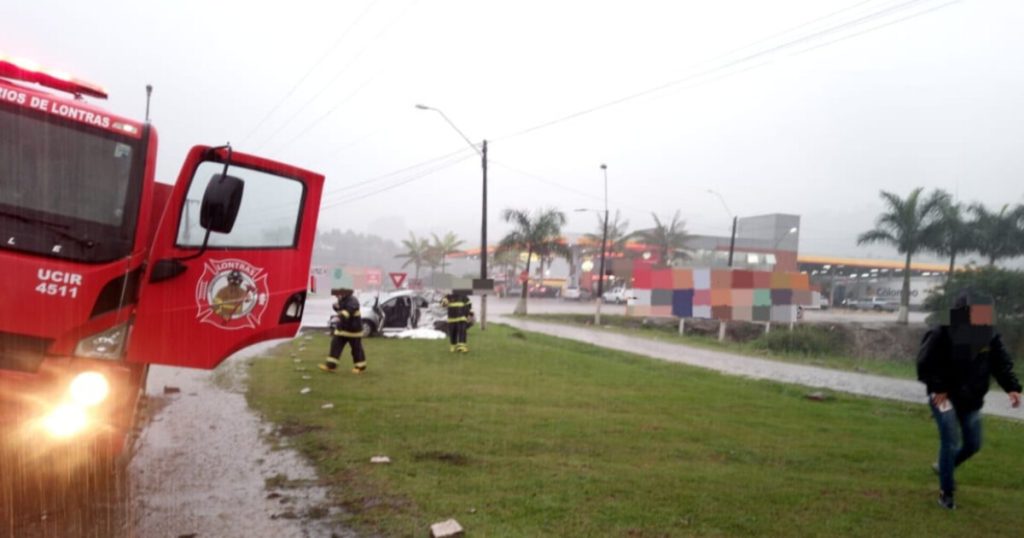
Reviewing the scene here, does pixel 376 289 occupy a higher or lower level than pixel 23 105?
lower

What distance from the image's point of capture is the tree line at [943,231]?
70.7ft

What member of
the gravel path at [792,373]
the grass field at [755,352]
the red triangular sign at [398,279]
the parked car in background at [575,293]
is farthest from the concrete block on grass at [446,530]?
the parked car in background at [575,293]

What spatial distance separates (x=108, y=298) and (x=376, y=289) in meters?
17.2

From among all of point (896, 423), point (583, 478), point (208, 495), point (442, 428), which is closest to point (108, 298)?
point (208, 495)

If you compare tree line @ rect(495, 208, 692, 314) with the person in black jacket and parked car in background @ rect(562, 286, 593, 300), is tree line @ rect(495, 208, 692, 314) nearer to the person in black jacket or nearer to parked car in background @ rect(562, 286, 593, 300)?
parked car in background @ rect(562, 286, 593, 300)

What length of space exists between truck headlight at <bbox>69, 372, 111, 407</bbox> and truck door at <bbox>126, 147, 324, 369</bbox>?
0.34 metres

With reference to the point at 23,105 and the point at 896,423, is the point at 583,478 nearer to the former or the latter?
the point at 23,105

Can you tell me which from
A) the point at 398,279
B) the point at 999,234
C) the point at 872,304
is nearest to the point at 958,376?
the point at 398,279

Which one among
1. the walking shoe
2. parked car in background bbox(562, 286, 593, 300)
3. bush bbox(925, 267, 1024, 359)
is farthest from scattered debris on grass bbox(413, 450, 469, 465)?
parked car in background bbox(562, 286, 593, 300)

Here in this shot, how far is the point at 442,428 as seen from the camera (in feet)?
25.0

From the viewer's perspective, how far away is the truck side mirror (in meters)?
4.20

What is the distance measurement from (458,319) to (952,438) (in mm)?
11400

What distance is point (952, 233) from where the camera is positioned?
23234 mm

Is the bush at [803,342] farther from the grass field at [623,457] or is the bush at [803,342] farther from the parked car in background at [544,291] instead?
the parked car in background at [544,291]
